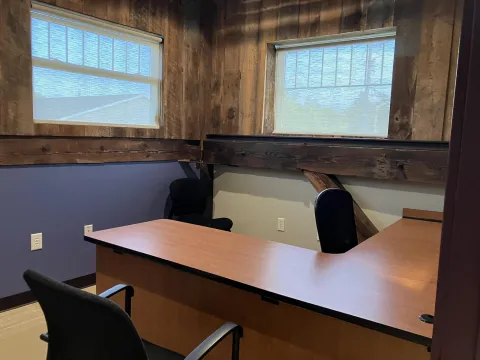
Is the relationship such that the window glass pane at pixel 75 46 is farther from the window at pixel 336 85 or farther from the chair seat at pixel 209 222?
the window at pixel 336 85

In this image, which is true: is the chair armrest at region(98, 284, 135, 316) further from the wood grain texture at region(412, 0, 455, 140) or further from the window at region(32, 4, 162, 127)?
the wood grain texture at region(412, 0, 455, 140)

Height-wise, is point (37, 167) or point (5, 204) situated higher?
point (37, 167)

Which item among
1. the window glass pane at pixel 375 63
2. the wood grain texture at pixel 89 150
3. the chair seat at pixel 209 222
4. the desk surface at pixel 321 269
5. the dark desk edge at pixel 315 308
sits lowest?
the chair seat at pixel 209 222

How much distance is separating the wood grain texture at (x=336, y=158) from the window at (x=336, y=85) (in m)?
0.21

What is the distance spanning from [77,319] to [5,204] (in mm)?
2144

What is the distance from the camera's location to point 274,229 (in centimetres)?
381

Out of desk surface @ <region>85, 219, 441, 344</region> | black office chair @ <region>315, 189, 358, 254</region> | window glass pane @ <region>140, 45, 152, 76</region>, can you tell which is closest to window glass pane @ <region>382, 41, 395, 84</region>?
black office chair @ <region>315, 189, 358, 254</region>

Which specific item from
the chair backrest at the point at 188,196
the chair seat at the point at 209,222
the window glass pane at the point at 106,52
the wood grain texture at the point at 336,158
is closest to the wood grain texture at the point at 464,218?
the wood grain texture at the point at 336,158

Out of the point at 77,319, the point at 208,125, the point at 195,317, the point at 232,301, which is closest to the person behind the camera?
the point at 77,319

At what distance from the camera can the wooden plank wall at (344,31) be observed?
9.39ft

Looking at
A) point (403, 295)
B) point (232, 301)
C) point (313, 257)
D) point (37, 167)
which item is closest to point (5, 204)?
point (37, 167)

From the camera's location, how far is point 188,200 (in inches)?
154

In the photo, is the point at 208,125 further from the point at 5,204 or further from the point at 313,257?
the point at 313,257

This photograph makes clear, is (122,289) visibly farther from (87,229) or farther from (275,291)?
(87,229)
